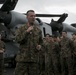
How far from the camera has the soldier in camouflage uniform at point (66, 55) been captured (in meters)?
9.45

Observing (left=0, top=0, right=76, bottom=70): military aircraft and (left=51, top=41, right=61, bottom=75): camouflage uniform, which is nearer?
(left=51, top=41, right=61, bottom=75): camouflage uniform

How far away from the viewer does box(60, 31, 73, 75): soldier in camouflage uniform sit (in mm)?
9445

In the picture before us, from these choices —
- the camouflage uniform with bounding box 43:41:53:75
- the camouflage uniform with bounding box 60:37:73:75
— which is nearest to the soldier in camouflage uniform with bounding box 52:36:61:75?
the camouflage uniform with bounding box 43:41:53:75

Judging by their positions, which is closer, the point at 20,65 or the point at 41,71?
the point at 20,65

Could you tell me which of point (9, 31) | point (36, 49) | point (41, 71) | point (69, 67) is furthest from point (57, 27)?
point (36, 49)

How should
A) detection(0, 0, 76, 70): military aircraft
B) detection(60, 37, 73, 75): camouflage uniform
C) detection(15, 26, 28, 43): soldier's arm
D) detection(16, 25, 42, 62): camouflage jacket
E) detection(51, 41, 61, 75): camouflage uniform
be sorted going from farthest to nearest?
1. detection(0, 0, 76, 70): military aircraft
2. detection(51, 41, 61, 75): camouflage uniform
3. detection(60, 37, 73, 75): camouflage uniform
4. detection(16, 25, 42, 62): camouflage jacket
5. detection(15, 26, 28, 43): soldier's arm

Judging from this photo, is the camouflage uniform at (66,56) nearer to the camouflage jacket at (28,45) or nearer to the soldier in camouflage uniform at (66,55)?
the soldier in camouflage uniform at (66,55)

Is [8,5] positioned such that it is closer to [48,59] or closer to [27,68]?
[48,59]

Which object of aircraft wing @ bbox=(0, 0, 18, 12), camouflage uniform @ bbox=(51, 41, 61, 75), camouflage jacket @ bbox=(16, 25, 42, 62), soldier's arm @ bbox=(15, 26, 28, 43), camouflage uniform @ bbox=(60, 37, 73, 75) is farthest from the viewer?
aircraft wing @ bbox=(0, 0, 18, 12)

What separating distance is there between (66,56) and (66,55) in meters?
0.03

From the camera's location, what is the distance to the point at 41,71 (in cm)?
1085

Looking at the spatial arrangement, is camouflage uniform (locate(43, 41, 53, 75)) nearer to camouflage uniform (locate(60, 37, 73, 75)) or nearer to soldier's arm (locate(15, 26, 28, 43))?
camouflage uniform (locate(60, 37, 73, 75))

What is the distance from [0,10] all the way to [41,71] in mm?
4765

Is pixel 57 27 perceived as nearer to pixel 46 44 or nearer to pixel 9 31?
pixel 9 31
